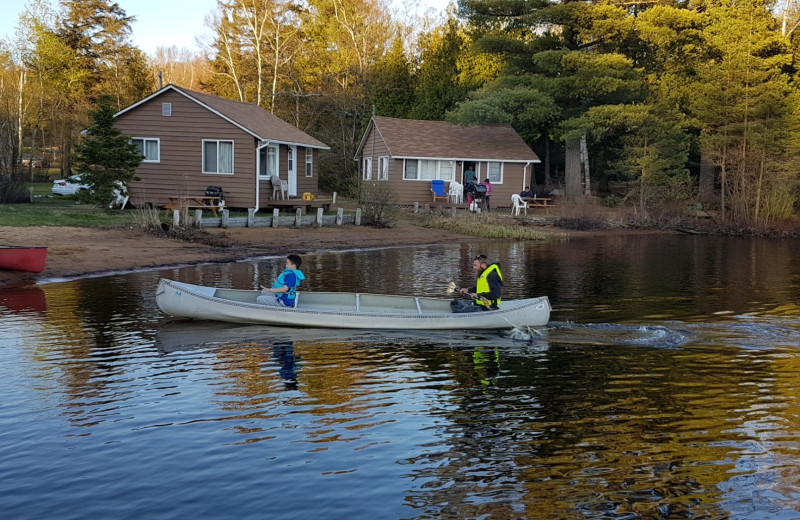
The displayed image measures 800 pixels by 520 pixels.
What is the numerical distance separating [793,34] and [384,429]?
4623 cm

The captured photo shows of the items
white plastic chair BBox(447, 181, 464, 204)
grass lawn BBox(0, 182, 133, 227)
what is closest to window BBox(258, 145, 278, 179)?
grass lawn BBox(0, 182, 133, 227)

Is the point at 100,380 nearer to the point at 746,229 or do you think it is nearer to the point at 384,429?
the point at 384,429

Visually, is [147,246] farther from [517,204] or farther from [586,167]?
[586,167]

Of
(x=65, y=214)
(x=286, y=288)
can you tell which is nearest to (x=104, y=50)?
(x=65, y=214)

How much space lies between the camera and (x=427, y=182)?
44812mm

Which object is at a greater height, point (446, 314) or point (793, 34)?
point (793, 34)

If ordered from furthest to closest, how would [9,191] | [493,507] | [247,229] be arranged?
[9,191]
[247,229]
[493,507]

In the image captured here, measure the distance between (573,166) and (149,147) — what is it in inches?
966

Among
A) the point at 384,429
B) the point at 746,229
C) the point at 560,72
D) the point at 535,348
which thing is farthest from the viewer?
the point at 560,72

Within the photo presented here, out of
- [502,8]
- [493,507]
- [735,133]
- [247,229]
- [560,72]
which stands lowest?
[493,507]

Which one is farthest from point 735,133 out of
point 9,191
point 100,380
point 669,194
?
point 100,380

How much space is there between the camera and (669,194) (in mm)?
43125

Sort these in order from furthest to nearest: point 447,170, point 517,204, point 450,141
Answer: point 450,141 → point 447,170 → point 517,204

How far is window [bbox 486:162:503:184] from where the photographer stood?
45.2m
